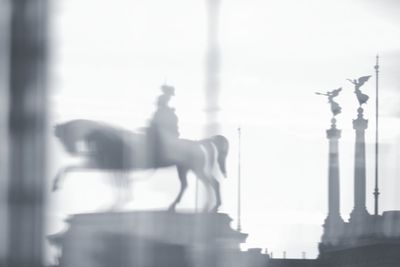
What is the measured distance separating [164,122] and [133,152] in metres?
0.15

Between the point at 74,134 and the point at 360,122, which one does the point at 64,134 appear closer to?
the point at 74,134

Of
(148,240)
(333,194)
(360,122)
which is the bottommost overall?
(148,240)

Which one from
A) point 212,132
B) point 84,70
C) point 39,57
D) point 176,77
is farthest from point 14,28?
point 212,132

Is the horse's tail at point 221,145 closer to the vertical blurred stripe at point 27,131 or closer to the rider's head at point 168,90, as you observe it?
the rider's head at point 168,90

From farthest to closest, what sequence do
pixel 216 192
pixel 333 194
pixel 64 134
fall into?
pixel 333 194
pixel 216 192
pixel 64 134

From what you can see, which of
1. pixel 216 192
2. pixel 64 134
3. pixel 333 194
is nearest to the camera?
pixel 64 134

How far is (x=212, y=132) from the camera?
6.58 ft

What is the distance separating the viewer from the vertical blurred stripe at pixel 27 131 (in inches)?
75.2

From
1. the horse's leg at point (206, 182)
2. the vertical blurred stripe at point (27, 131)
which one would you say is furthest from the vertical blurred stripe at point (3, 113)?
the horse's leg at point (206, 182)

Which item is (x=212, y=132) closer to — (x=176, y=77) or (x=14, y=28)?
(x=176, y=77)

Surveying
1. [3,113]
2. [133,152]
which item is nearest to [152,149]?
[133,152]

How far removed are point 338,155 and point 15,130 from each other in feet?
3.38

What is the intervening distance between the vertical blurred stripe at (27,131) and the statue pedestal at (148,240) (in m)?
0.11

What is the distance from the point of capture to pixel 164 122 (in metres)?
2.03
